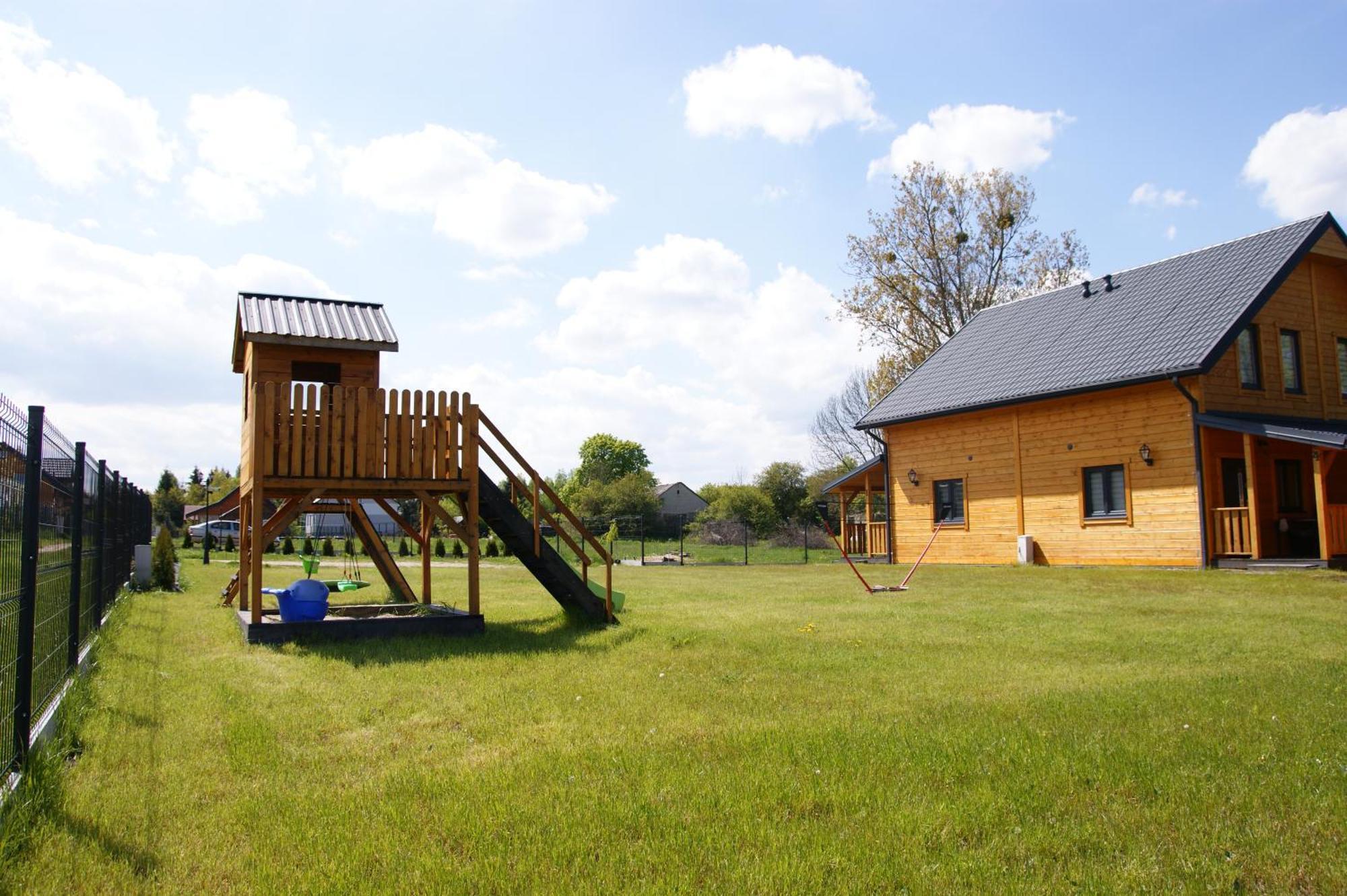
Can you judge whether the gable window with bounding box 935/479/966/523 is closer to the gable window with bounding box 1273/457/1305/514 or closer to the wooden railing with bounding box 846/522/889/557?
the wooden railing with bounding box 846/522/889/557

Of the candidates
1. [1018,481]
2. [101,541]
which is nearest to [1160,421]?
[1018,481]

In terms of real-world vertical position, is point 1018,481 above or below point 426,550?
above

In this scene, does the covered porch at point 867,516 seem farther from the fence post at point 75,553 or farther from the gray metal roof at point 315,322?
the fence post at point 75,553

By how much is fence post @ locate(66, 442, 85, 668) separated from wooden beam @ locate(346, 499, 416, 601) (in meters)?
7.08

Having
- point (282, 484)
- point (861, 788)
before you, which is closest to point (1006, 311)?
point (282, 484)

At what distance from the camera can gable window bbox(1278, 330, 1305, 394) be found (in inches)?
814

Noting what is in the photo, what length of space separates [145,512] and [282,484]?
44.9 feet

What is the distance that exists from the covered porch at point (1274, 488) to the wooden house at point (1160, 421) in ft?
0.14

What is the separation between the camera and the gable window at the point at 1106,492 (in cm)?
2012

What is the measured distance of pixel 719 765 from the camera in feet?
17.5

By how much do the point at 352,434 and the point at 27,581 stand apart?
20.8ft

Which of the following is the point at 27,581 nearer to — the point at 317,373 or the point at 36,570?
the point at 36,570

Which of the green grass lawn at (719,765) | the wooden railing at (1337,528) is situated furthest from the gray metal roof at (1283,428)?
the green grass lawn at (719,765)

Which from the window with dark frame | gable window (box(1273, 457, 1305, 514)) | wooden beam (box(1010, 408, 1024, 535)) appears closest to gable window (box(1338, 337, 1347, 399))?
gable window (box(1273, 457, 1305, 514))
